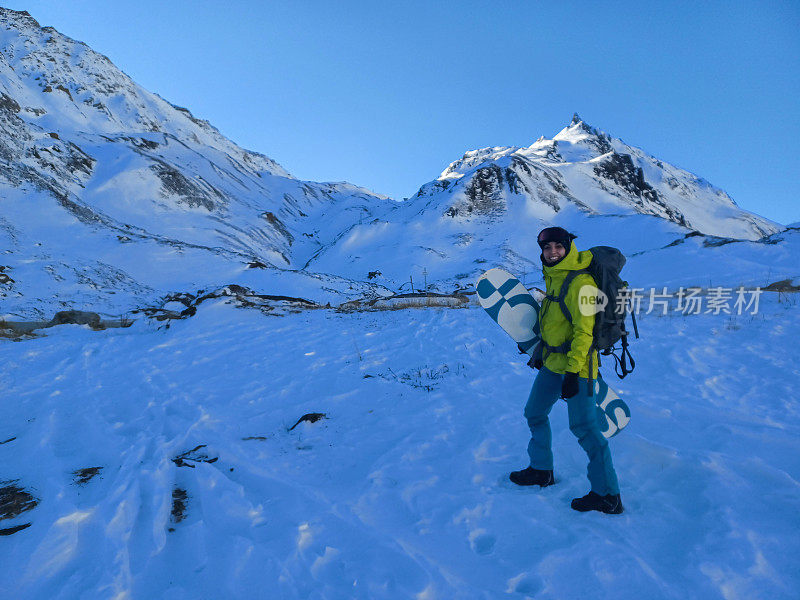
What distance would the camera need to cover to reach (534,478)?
3.96 metres

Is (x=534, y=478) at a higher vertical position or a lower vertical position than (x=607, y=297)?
lower

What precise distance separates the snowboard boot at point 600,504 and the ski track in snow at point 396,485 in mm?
69

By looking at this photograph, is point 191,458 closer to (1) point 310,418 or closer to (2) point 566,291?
(1) point 310,418

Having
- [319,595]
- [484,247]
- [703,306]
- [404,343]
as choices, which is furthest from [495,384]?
[484,247]

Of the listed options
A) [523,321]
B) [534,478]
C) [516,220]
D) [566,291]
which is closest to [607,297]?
[566,291]

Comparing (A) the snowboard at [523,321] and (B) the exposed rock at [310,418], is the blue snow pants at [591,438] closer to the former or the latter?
(A) the snowboard at [523,321]

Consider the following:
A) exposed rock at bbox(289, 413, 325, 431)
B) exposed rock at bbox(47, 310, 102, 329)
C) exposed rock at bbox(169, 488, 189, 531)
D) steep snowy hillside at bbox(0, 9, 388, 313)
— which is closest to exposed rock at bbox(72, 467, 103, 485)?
exposed rock at bbox(169, 488, 189, 531)

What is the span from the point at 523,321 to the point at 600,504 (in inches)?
71.0

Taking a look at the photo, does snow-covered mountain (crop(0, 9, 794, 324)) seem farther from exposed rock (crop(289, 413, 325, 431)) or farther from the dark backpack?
the dark backpack

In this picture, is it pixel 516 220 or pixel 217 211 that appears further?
pixel 217 211

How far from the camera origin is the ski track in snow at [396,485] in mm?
2814

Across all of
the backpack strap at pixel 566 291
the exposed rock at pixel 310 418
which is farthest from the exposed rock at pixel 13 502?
the backpack strap at pixel 566 291

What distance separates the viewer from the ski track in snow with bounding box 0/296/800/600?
281 centimetres

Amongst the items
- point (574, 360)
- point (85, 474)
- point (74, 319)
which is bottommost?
point (74, 319)
